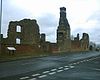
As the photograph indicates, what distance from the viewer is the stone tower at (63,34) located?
6993 cm

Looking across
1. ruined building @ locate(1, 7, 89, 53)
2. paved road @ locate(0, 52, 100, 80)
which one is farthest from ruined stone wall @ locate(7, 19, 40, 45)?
paved road @ locate(0, 52, 100, 80)

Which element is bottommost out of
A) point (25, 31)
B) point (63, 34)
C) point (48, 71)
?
point (48, 71)

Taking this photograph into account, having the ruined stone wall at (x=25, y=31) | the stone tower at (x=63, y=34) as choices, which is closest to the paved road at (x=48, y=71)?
the stone tower at (x=63, y=34)

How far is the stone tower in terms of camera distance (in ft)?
229

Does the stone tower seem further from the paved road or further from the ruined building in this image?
the paved road

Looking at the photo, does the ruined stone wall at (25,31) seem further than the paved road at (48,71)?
Yes

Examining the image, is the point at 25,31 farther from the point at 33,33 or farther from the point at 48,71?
the point at 48,71

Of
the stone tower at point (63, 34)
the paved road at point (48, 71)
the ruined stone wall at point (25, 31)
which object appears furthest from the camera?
the ruined stone wall at point (25, 31)

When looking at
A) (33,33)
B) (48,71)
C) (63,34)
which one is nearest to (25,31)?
(33,33)

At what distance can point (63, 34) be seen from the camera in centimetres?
7250

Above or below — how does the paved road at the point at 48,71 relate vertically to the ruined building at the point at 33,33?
below

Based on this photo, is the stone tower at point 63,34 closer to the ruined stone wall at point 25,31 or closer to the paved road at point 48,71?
the ruined stone wall at point 25,31

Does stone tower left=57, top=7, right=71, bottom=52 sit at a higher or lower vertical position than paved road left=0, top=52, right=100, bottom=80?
higher

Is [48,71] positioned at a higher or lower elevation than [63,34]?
lower
